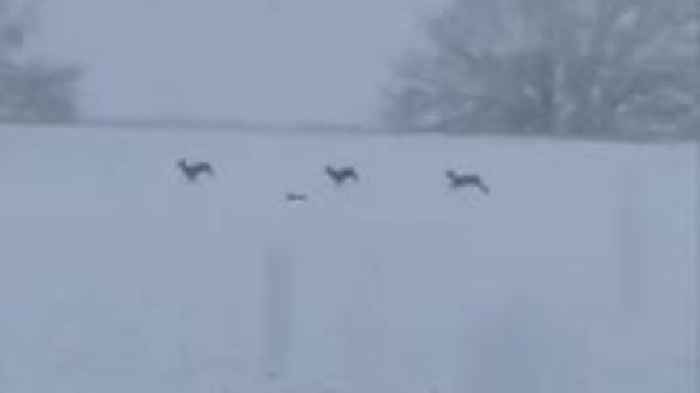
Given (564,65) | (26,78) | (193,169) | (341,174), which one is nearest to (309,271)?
(341,174)

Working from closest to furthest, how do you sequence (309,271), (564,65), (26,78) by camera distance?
(309,271) → (26,78) → (564,65)

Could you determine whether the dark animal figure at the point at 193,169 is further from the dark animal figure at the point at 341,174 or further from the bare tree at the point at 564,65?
the bare tree at the point at 564,65

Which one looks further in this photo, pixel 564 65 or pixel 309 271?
pixel 564 65

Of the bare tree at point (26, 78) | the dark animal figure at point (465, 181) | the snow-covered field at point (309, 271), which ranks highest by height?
the bare tree at point (26, 78)

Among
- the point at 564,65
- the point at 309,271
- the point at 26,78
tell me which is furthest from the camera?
the point at 564,65

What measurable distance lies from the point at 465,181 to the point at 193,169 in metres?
0.94

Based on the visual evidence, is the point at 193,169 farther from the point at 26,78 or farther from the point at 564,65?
the point at 564,65

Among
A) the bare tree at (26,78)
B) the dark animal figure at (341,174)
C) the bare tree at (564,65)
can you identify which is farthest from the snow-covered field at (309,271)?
the bare tree at (564,65)

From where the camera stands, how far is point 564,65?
13305mm

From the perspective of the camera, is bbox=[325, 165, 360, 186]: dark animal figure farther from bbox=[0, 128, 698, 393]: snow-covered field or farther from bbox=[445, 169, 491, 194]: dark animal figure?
bbox=[445, 169, 491, 194]: dark animal figure

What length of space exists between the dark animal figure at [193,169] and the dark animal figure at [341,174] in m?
0.41

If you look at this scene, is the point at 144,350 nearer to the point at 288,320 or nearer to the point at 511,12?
the point at 288,320

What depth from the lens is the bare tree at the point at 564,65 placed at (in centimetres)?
1258

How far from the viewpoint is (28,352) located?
6.13 meters
